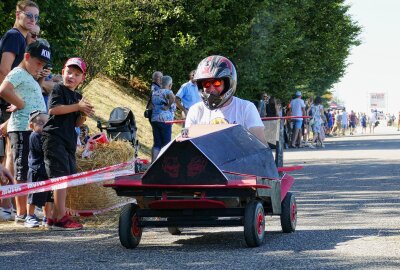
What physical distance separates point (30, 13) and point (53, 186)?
214 centimetres

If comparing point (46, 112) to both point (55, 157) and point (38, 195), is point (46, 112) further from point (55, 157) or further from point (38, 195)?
point (38, 195)

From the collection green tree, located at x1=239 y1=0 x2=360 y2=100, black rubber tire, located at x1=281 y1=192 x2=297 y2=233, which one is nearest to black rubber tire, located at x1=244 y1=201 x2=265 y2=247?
black rubber tire, located at x1=281 y1=192 x2=297 y2=233

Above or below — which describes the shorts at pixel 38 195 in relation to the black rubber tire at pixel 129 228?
above

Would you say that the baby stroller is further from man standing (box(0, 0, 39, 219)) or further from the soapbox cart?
the soapbox cart

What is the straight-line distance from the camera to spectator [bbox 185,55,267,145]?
9.27 metres

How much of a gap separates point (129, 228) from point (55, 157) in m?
1.91

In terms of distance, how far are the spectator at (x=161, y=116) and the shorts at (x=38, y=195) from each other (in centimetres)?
706

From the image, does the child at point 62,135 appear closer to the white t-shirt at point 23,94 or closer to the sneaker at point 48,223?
the sneaker at point 48,223

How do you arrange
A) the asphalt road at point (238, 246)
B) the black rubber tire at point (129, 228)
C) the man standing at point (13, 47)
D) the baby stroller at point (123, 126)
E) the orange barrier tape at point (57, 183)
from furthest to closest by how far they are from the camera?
the baby stroller at point (123, 126) < the man standing at point (13, 47) < the orange barrier tape at point (57, 183) < the black rubber tire at point (129, 228) < the asphalt road at point (238, 246)

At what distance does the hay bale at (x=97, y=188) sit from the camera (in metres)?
11.4

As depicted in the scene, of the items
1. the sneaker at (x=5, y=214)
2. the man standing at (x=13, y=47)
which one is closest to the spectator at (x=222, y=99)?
the man standing at (x=13, y=47)

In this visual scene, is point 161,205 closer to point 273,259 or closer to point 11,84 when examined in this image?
point 273,259

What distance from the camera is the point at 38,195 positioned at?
10.1 m

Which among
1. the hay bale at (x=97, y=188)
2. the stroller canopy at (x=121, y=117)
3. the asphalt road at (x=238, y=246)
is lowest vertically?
the asphalt road at (x=238, y=246)
